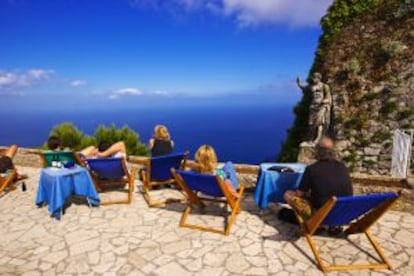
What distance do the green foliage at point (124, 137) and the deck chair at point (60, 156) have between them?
24.4ft

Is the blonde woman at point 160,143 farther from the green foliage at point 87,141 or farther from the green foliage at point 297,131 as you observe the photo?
the green foliage at point 87,141

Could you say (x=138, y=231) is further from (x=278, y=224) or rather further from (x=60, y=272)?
(x=278, y=224)

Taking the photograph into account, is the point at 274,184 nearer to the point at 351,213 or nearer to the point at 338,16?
the point at 351,213

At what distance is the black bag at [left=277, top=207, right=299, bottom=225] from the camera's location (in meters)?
4.22

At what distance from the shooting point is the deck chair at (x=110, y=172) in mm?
4969

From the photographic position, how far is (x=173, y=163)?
5305 millimetres

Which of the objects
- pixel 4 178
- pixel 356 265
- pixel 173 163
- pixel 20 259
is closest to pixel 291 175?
pixel 356 265

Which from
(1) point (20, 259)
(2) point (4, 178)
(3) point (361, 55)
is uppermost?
(3) point (361, 55)

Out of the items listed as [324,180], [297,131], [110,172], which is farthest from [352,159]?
[110,172]

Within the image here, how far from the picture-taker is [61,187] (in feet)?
15.2

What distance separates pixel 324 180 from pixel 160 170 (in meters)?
2.76

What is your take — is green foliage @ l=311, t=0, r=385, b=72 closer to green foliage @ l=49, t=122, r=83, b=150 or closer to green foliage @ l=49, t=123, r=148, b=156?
green foliage @ l=49, t=123, r=148, b=156

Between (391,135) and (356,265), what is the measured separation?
742 cm

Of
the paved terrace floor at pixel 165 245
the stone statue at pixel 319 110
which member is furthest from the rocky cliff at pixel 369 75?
the paved terrace floor at pixel 165 245
